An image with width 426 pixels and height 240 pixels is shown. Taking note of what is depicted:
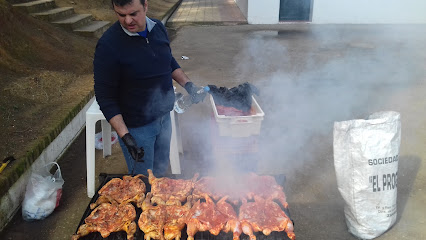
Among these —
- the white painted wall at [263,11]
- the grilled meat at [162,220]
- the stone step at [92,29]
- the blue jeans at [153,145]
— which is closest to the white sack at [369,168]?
the grilled meat at [162,220]

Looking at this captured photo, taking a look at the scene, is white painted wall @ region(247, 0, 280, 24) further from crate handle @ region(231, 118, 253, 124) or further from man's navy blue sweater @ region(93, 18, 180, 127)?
man's navy blue sweater @ region(93, 18, 180, 127)

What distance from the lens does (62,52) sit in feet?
24.0

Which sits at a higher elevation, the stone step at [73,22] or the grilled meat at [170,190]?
the grilled meat at [170,190]

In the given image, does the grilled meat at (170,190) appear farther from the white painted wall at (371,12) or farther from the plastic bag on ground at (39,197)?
the white painted wall at (371,12)

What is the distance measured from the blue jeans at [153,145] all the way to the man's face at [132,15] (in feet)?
3.00

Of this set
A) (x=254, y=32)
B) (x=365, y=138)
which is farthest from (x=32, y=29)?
(x=254, y=32)

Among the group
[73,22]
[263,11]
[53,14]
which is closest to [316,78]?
[73,22]

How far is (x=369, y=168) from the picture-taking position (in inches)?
116

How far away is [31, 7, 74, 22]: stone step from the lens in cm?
884

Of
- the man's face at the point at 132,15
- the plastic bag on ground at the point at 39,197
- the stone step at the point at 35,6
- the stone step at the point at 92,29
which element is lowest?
the plastic bag on ground at the point at 39,197

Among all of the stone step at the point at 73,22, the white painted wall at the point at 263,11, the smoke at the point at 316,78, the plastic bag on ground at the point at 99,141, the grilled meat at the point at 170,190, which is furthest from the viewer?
the white painted wall at the point at 263,11

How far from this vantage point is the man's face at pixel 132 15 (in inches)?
94.0

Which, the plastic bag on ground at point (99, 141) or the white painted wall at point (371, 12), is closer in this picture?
the plastic bag on ground at point (99, 141)

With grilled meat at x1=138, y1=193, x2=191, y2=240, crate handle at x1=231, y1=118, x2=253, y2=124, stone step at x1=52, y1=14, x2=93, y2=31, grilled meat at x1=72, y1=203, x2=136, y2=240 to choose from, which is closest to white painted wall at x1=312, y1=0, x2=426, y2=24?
stone step at x1=52, y1=14, x2=93, y2=31
